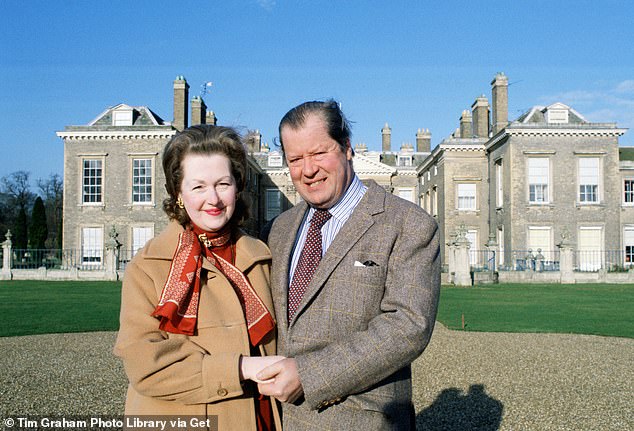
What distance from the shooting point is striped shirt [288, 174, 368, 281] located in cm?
236

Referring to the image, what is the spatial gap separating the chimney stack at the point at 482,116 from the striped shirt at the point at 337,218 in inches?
1377

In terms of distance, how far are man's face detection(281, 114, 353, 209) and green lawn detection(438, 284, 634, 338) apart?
926 centimetres

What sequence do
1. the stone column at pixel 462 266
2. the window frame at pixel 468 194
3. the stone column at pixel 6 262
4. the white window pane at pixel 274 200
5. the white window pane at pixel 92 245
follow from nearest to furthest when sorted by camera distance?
the stone column at pixel 462 266 → the stone column at pixel 6 262 → the white window pane at pixel 92 245 → the window frame at pixel 468 194 → the white window pane at pixel 274 200

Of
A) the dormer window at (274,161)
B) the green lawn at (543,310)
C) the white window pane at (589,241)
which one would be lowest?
the green lawn at (543,310)

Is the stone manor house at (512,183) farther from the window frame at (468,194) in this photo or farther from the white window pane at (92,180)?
the window frame at (468,194)

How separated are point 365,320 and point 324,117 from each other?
0.85m

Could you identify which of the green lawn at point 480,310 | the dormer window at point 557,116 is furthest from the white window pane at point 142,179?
the dormer window at point 557,116

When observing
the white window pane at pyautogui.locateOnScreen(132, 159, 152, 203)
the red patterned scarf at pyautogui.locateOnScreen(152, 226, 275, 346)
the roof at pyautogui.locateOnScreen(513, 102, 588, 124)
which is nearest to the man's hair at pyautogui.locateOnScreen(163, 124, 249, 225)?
the red patterned scarf at pyautogui.locateOnScreen(152, 226, 275, 346)

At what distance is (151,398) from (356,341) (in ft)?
2.60

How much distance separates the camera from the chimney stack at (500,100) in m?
31.5

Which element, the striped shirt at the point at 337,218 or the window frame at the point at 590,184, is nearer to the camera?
the striped shirt at the point at 337,218

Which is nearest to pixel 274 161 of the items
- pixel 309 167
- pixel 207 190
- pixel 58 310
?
pixel 58 310

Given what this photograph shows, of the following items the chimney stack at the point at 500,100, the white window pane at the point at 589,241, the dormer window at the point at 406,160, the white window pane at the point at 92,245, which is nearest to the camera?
the white window pane at the point at 589,241

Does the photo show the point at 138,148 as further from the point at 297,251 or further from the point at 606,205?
the point at 297,251
